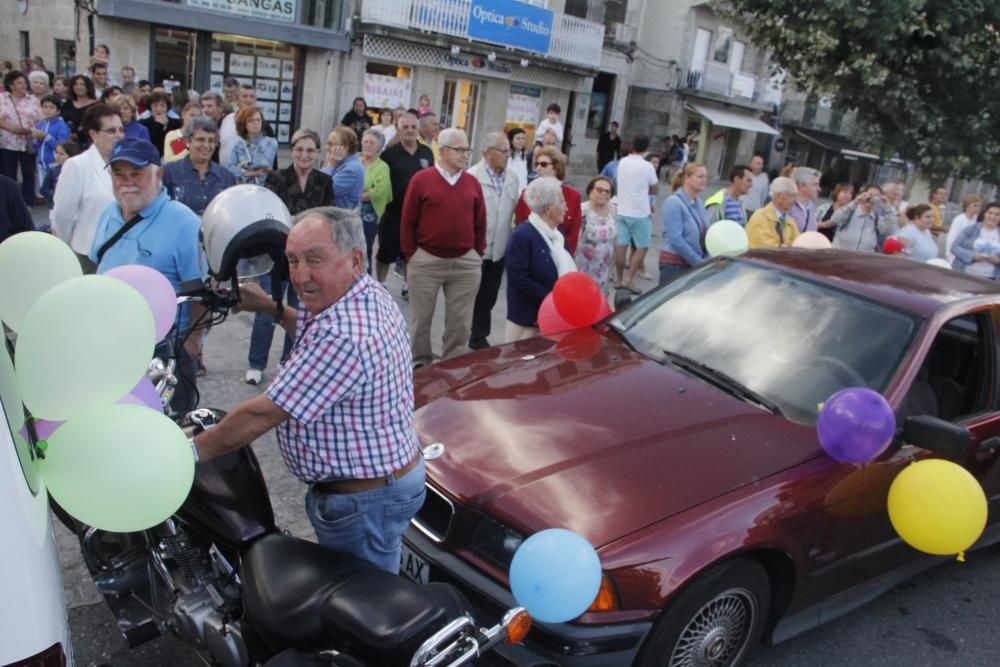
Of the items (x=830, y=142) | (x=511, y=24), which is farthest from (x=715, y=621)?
(x=830, y=142)

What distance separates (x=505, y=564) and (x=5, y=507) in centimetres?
174

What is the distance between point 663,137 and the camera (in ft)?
94.1

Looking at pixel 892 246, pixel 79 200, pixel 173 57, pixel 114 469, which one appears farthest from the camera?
pixel 173 57

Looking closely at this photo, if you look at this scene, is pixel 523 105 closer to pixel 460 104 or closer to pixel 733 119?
pixel 460 104

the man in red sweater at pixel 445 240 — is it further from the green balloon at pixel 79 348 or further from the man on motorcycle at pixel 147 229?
the green balloon at pixel 79 348

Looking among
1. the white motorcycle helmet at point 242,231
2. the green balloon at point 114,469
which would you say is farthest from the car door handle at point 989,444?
the green balloon at point 114,469

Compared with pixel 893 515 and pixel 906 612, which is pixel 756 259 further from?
pixel 906 612

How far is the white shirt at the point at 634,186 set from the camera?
9352 millimetres

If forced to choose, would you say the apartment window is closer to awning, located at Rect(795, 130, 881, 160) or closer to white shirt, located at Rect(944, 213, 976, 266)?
white shirt, located at Rect(944, 213, 976, 266)

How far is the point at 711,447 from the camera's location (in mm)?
3311

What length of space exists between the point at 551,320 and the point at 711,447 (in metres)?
1.71

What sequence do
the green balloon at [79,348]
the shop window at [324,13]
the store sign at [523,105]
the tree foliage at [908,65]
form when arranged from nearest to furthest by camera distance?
the green balloon at [79,348] < the tree foliage at [908,65] < the shop window at [324,13] < the store sign at [523,105]

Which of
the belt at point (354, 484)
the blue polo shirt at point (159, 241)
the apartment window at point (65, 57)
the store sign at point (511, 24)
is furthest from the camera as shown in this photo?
the store sign at point (511, 24)

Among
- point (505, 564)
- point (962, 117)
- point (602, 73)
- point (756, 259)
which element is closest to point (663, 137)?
point (602, 73)
